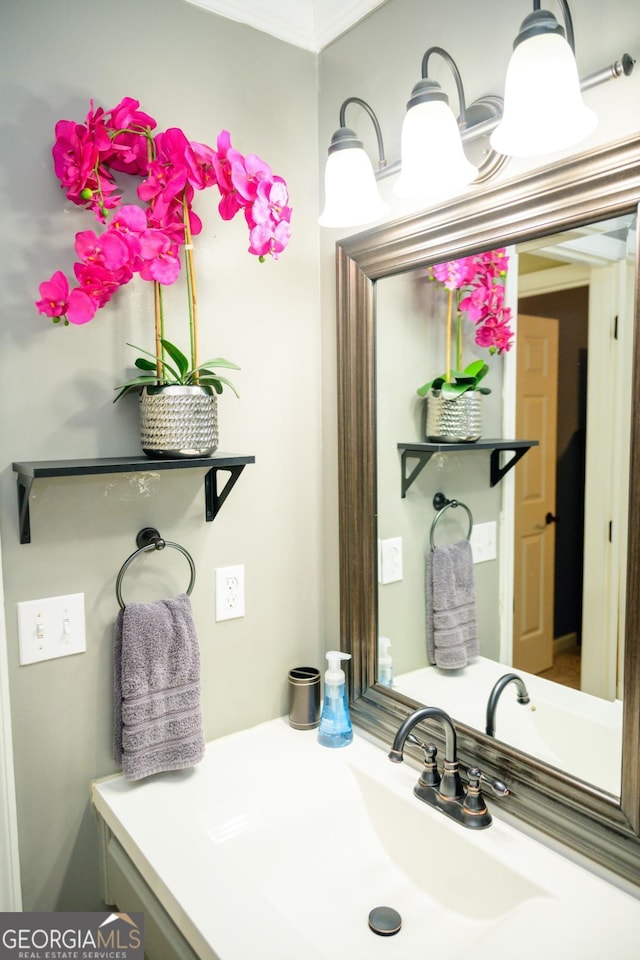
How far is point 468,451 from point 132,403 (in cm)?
65

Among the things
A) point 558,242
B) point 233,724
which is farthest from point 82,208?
point 233,724

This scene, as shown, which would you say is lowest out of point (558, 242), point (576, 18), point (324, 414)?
point (324, 414)

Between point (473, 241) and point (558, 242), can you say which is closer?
point (558, 242)

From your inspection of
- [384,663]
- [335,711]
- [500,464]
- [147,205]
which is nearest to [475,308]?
[500,464]

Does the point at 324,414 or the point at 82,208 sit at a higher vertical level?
the point at 82,208

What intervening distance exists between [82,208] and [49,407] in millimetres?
362

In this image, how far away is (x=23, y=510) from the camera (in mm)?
1076

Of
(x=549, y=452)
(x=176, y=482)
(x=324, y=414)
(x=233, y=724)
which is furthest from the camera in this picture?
(x=324, y=414)

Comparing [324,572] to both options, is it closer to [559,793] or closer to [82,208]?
[559,793]

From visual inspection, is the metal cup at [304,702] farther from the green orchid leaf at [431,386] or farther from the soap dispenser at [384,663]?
the green orchid leaf at [431,386]

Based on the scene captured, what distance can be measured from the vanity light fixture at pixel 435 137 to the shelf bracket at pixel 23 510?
836 mm

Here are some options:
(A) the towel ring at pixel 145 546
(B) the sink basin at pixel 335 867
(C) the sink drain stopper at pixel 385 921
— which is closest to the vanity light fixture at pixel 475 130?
(A) the towel ring at pixel 145 546

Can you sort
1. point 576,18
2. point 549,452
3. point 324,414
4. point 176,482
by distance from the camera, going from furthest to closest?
1. point 324,414
2. point 176,482
3. point 549,452
4. point 576,18

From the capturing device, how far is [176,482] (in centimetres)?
129
